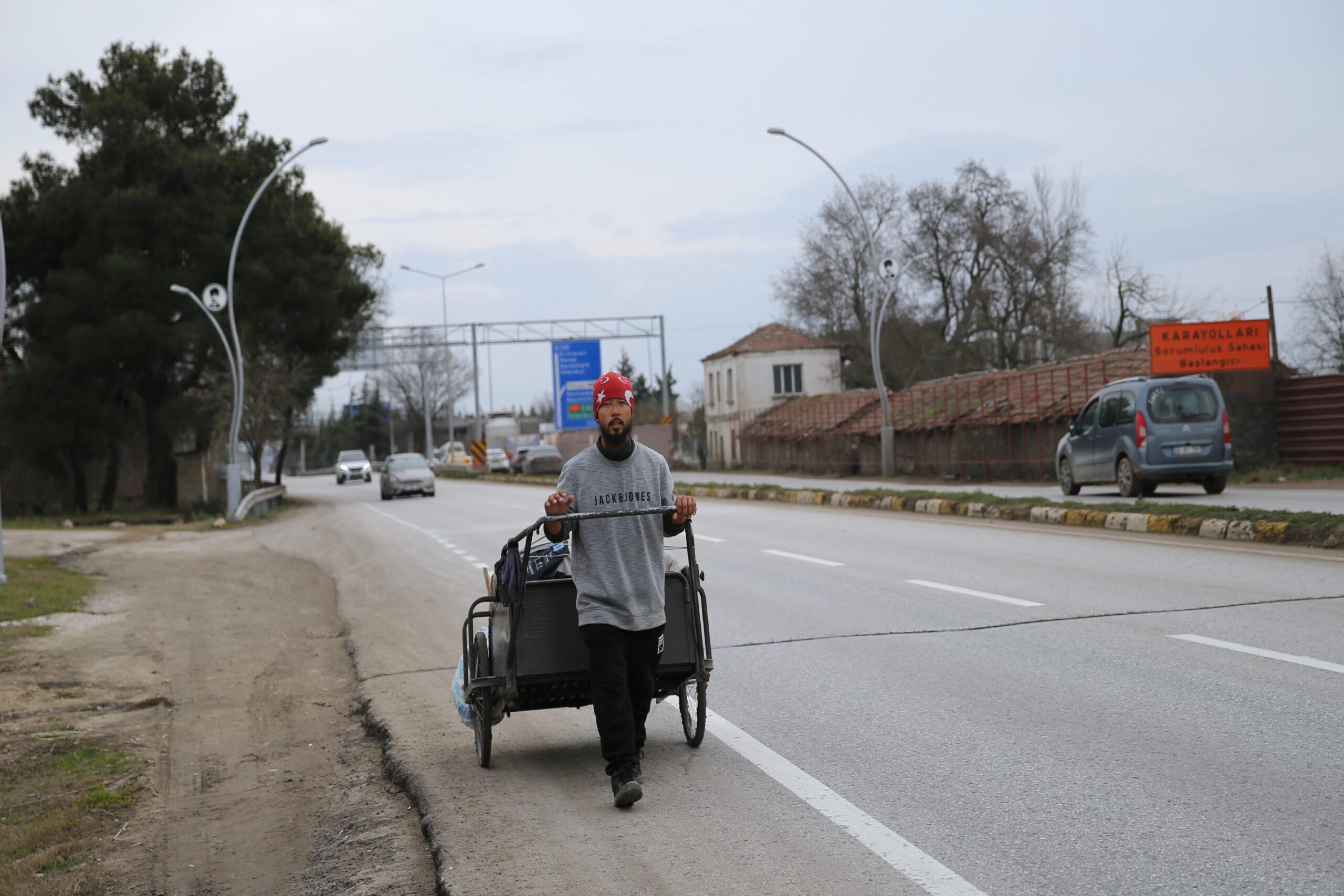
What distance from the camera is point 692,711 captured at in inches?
243

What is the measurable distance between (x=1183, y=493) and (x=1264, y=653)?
51.6 ft

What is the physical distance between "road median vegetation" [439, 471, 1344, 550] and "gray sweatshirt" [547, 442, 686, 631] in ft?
33.0

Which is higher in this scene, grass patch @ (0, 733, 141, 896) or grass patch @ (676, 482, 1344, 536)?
grass patch @ (676, 482, 1344, 536)

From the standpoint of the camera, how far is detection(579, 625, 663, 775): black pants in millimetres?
5109

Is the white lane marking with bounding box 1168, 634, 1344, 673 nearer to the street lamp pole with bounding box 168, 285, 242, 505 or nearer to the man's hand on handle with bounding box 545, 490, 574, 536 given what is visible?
the man's hand on handle with bounding box 545, 490, 574, 536

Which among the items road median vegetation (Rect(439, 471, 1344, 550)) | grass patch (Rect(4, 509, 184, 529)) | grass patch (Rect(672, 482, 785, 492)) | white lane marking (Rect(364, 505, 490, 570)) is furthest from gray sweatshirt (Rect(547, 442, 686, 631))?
grass patch (Rect(4, 509, 184, 529))

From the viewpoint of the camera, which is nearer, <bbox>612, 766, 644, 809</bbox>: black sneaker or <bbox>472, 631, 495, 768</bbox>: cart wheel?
<bbox>612, 766, 644, 809</bbox>: black sneaker

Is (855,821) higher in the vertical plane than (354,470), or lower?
lower

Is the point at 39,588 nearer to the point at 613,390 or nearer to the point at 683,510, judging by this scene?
the point at 613,390

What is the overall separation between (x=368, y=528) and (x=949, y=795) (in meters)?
23.1

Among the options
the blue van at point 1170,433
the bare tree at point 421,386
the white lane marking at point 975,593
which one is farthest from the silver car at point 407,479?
the bare tree at point 421,386

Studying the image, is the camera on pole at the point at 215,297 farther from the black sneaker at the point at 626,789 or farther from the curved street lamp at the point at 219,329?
the black sneaker at the point at 626,789

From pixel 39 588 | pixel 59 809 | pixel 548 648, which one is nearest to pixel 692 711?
pixel 548 648

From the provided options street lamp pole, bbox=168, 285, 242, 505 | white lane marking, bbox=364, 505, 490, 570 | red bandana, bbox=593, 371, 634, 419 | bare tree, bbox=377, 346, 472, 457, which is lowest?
white lane marking, bbox=364, 505, 490, 570
